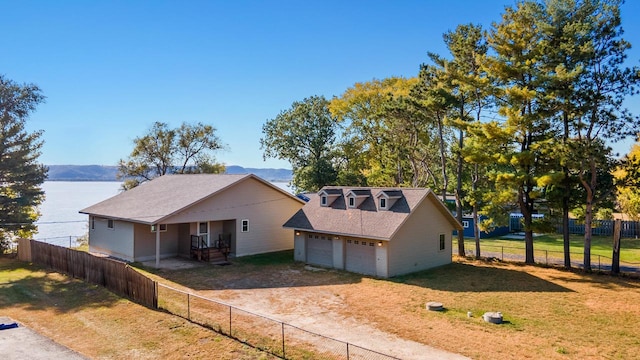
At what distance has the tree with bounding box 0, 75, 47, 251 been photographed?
32281 millimetres

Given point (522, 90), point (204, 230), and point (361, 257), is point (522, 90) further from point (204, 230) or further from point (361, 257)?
point (204, 230)

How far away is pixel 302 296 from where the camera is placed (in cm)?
1867

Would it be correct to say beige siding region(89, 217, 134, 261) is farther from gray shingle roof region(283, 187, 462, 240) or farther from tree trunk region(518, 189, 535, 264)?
tree trunk region(518, 189, 535, 264)

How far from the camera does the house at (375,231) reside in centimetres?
2302

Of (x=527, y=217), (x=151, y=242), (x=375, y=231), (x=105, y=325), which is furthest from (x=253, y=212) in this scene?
(x=527, y=217)

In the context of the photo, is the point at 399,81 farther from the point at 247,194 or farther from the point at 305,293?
the point at 305,293

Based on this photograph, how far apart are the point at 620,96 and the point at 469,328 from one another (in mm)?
16747

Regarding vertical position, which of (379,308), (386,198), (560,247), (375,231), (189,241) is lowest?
(560,247)

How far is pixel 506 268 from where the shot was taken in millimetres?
25984

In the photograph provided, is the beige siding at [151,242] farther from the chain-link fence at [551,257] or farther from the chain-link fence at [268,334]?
the chain-link fence at [551,257]

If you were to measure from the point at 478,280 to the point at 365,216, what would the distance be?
22.6 feet

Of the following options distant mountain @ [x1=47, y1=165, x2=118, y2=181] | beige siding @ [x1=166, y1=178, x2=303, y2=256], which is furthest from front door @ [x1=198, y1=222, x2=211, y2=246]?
distant mountain @ [x1=47, y1=165, x2=118, y2=181]

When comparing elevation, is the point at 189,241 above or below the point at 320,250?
above

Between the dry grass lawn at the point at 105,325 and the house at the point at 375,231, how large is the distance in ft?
37.4
